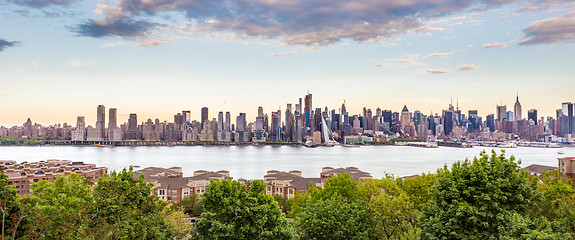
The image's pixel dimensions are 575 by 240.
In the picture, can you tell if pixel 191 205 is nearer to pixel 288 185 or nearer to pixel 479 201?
pixel 288 185

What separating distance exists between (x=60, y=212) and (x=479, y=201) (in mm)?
10594

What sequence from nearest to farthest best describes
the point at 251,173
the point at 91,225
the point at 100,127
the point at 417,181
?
the point at 91,225 → the point at 417,181 → the point at 251,173 → the point at 100,127

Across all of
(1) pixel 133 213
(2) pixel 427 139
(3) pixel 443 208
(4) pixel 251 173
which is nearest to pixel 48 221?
(1) pixel 133 213

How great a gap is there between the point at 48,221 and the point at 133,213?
71.4 inches

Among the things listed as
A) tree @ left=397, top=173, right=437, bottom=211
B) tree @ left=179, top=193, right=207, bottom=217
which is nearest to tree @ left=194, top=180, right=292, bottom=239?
tree @ left=397, top=173, right=437, bottom=211

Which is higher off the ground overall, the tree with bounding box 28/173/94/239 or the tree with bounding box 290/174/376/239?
the tree with bounding box 28/173/94/239

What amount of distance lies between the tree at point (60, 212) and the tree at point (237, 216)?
9.31 ft

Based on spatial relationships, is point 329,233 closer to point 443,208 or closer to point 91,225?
point 443,208

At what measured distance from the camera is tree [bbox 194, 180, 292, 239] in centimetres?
981

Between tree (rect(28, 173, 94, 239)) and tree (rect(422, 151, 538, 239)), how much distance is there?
8.55 metres

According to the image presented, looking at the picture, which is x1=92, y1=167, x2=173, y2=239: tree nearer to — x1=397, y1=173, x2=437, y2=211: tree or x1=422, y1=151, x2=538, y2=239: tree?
x1=422, y1=151, x2=538, y2=239: tree

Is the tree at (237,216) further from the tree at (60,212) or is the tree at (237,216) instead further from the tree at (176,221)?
the tree at (60,212)

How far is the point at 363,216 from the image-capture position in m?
12.3

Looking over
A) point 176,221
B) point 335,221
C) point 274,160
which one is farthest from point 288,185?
point 274,160
